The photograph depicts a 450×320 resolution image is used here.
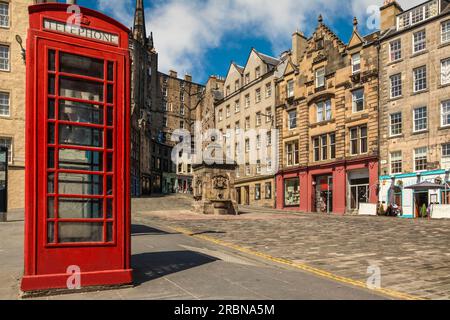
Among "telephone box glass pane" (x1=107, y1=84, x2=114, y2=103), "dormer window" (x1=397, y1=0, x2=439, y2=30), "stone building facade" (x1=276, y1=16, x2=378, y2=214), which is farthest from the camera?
"stone building facade" (x1=276, y1=16, x2=378, y2=214)

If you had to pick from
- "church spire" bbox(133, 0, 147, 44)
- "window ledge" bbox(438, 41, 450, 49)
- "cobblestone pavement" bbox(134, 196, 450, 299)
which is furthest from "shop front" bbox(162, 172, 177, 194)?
"cobblestone pavement" bbox(134, 196, 450, 299)

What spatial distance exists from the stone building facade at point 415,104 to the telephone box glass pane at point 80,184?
25486 millimetres

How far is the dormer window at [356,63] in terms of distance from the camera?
1309 inches

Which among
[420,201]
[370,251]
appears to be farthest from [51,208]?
[420,201]

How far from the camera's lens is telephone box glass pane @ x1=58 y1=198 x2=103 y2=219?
5781mm

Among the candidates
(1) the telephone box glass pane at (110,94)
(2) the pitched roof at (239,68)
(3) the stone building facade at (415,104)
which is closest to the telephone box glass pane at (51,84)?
(1) the telephone box glass pane at (110,94)

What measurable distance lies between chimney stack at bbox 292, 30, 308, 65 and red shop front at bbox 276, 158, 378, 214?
11454 mm

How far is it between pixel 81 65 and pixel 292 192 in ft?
115

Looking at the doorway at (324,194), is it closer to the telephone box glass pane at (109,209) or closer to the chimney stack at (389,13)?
the chimney stack at (389,13)

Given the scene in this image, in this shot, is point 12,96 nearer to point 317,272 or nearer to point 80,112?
point 80,112

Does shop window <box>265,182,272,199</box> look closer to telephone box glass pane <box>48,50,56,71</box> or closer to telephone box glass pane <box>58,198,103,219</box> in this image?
telephone box glass pane <box>58,198,103,219</box>

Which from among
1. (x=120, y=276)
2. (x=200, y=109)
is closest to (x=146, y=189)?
(x=200, y=109)
